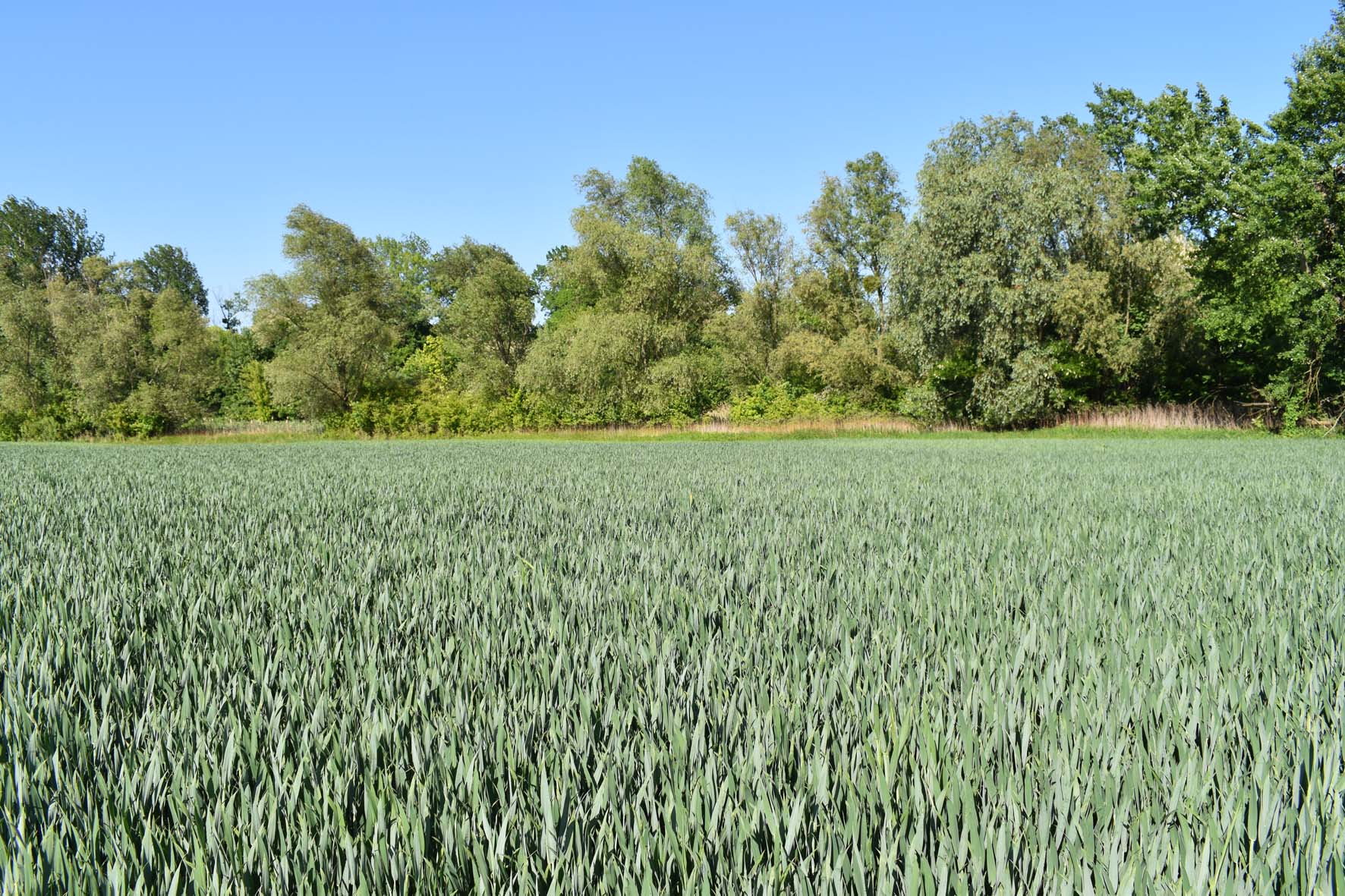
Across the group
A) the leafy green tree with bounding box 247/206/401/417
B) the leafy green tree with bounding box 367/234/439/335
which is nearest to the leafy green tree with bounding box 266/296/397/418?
the leafy green tree with bounding box 247/206/401/417

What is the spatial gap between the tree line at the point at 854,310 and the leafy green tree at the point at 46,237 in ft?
52.9

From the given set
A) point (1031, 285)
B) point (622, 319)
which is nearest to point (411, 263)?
point (622, 319)

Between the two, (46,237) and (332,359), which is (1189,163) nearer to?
(332,359)

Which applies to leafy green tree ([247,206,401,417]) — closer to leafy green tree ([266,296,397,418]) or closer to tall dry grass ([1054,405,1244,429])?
leafy green tree ([266,296,397,418])

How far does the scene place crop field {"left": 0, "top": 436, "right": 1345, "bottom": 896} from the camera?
39.3 inches

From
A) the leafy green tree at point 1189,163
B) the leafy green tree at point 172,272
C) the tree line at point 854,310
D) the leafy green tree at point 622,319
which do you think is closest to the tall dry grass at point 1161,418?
the tree line at point 854,310

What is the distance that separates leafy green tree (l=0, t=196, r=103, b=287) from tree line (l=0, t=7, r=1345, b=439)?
52.9 feet

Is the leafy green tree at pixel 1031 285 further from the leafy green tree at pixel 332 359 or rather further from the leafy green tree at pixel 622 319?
the leafy green tree at pixel 332 359

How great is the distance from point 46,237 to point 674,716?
75615 millimetres

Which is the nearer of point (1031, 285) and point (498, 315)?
point (1031, 285)

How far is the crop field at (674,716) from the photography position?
3.27 feet

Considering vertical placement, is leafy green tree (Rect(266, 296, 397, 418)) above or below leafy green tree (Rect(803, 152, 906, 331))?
below

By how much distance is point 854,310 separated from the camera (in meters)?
35.8

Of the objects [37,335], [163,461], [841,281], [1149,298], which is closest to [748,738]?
[163,461]
